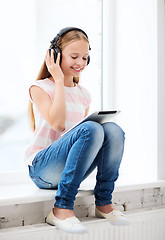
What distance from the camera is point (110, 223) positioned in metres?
1.30

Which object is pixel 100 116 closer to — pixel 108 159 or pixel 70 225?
pixel 108 159

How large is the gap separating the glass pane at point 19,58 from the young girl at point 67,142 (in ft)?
0.67

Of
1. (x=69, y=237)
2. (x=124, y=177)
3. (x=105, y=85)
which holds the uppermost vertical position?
(x=105, y=85)

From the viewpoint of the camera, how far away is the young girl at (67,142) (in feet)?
3.87

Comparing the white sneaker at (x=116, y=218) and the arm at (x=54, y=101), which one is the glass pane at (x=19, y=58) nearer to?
the arm at (x=54, y=101)

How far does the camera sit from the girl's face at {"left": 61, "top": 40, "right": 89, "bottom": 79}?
1.34 m

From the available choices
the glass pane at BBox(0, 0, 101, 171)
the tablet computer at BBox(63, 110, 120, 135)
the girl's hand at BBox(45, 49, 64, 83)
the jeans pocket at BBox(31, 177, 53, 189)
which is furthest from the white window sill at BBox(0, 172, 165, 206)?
the girl's hand at BBox(45, 49, 64, 83)

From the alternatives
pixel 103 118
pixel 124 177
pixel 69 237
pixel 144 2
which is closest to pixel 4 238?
pixel 69 237

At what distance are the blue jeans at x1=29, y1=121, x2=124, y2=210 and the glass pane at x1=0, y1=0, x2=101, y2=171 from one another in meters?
0.32

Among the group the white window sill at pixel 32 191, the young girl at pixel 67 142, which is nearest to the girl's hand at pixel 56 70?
the young girl at pixel 67 142

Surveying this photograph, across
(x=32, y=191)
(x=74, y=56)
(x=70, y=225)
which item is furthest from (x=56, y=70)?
(x=70, y=225)

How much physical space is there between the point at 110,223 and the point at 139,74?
32.5 inches

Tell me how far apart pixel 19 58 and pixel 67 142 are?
63 cm

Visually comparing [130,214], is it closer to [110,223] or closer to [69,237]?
[110,223]
